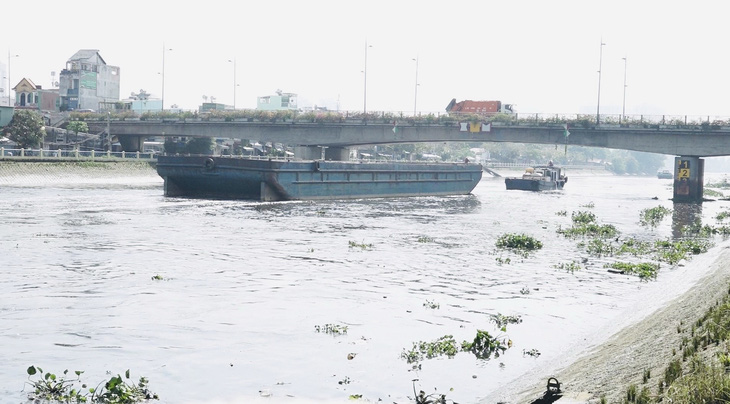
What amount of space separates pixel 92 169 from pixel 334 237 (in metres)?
51.9

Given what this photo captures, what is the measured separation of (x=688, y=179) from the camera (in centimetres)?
8331

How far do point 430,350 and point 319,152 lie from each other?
276 feet

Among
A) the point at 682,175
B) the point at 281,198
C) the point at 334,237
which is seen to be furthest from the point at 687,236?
the point at 682,175

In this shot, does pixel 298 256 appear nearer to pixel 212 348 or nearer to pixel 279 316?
pixel 279 316

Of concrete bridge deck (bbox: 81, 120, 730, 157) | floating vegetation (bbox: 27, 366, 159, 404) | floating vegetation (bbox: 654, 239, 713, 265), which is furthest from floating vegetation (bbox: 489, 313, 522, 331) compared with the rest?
concrete bridge deck (bbox: 81, 120, 730, 157)

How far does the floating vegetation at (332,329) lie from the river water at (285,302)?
7.6 inches

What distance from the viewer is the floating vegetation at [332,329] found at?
1819 cm

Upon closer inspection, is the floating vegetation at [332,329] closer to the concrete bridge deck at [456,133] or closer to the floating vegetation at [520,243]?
the floating vegetation at [520,243]

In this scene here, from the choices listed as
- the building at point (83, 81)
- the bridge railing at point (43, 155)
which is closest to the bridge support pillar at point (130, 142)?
the bridge railing at point (43, 155)

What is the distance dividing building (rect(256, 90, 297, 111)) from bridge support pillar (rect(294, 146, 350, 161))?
59.6 m

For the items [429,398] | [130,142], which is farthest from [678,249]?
[130,142]

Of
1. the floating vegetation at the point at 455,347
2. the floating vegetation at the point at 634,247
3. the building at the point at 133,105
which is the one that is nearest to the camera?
Answer: the floating vegetation at the point at 455,347

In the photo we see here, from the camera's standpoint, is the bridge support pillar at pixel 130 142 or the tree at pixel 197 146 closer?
the bridge support pillar at pixel 130 142

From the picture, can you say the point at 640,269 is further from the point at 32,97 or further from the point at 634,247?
the point at 32,97
